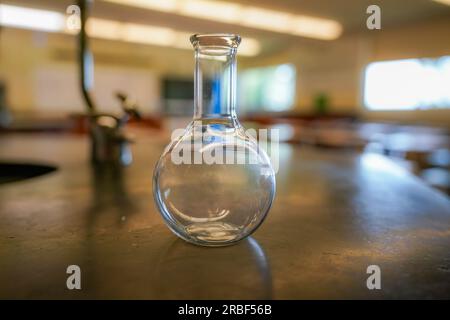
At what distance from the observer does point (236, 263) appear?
1.15ft

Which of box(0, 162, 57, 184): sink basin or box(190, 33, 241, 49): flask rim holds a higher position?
box(190, 33, 241, 49): flask rim

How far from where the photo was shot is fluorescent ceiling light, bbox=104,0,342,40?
433 cm

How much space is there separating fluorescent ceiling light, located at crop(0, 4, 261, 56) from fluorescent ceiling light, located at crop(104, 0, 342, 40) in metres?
0.39

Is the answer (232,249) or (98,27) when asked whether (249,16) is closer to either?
(98,27)

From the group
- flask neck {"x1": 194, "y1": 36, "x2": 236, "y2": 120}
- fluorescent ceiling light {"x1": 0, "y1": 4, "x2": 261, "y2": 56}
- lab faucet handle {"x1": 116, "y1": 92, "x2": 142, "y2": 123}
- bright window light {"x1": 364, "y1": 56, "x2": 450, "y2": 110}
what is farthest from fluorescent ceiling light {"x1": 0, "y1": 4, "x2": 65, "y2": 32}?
flask neck {"x1": 194, "y1": 36, "x2": 236, "y2": 120}

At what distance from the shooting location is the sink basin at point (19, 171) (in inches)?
45.3

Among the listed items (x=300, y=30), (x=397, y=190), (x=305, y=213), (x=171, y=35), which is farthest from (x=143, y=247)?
(x=171, y=35)

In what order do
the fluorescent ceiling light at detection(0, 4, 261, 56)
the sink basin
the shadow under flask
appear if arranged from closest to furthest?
the shadow under flask < the sink basin < the fluorescent ceiling light at detection(0, 4, 261, 56)

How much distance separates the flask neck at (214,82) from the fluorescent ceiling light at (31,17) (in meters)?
5.28

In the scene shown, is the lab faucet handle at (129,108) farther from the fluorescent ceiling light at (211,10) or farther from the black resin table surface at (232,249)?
the fluorescent ceiling light at (211,10)

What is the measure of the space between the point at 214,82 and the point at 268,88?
8907 millimetres

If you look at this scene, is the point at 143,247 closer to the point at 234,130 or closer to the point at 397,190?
the point at 234,130

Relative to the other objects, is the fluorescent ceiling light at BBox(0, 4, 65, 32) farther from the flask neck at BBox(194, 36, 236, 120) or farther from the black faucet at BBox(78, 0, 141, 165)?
the flask neck at BBox(194, 36, 236, 120)
